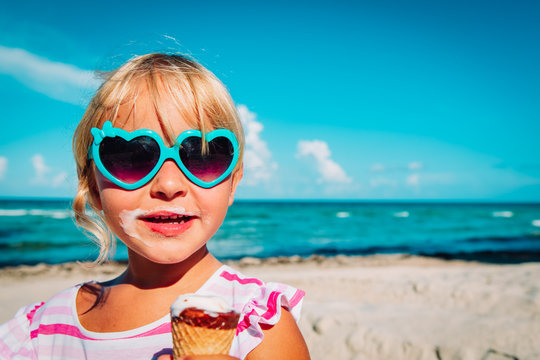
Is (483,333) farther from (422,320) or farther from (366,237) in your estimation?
(366,237)

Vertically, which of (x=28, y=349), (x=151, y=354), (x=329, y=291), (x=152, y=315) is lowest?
(x=329, y=291)

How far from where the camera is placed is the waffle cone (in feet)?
3.46

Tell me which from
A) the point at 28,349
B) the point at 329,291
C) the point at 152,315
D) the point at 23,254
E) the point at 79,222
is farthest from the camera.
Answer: the point at 23,254

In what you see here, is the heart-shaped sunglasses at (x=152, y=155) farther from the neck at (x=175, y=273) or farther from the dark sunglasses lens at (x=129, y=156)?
the neck at (x=175, y=273)

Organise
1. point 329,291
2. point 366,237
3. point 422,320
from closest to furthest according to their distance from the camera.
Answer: point 422,320, point 329,291, point 366,237

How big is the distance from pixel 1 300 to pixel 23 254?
6756 mm

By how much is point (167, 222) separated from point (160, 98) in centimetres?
50

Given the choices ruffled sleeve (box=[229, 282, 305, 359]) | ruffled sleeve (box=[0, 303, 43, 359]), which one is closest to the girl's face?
ruffled sleeve (box=[229, 282, 305, 359])

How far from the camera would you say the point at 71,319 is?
164 centimetres

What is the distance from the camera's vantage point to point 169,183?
1.39m

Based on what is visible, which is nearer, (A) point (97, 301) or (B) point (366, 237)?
(A) point (97, 301)

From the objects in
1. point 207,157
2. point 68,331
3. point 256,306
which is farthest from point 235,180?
point 68,331

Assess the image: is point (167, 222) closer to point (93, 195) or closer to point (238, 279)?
point (238, 279)

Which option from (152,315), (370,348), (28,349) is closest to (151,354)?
(152,315)
